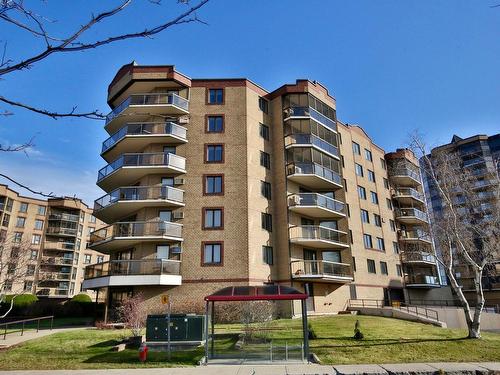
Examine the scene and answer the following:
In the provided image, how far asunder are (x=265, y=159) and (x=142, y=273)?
13778 mm

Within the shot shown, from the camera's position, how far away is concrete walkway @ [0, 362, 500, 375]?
1177 cm

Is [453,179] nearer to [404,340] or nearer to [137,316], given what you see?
[404,340]

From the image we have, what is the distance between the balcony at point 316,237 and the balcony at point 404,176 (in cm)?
2013

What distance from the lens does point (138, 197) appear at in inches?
1129

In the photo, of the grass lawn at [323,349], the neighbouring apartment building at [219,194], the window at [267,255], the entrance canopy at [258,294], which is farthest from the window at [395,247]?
the entrance canopy at [258,294]

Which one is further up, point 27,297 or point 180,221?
point 180,221

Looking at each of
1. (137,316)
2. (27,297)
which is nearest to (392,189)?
(137,316)

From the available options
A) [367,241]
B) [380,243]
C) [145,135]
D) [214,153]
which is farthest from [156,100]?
[380,243]

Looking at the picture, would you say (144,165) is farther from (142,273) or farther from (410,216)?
(410,216)

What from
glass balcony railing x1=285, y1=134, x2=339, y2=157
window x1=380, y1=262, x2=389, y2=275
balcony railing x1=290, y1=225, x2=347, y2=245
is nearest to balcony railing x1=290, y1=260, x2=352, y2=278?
balcony railing x1=290, y1=225, x2=347, y2=245

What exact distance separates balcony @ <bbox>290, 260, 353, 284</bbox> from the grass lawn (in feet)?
27.1

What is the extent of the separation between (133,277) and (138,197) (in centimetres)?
612

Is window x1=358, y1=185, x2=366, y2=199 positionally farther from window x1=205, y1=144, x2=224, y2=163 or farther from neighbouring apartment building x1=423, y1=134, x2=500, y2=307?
neighbouring apartment building x1=423, y1=134, x2=500, y2=307

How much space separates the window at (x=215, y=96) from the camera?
32500 mm
